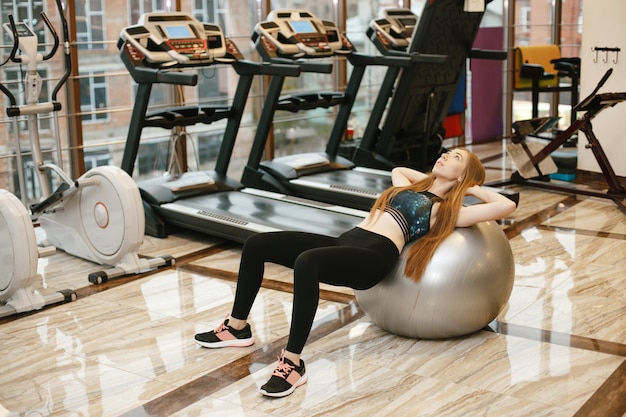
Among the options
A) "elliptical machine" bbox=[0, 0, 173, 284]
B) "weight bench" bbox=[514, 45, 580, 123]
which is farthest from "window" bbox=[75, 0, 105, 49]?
"weight bench" bbox=[514, 45, 580, 123]

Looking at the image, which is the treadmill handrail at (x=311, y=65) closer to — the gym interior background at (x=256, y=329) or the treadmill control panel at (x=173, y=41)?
the treadmill control panel at (x=173, y=41)

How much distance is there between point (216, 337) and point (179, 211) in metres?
1.94

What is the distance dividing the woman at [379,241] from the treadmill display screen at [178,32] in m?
2.37

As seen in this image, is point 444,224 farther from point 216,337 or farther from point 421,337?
point 216,337

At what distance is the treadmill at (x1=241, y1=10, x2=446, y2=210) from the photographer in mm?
6078

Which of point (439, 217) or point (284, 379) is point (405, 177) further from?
point (284, 379)

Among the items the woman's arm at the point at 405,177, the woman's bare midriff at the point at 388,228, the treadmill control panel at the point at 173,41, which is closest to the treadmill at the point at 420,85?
the treadmill control panel at the point at 173,41

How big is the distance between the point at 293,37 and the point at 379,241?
2975mm

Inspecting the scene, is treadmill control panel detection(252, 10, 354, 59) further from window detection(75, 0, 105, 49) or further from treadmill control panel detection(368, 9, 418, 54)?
window detection(75, 0, 105, 49)

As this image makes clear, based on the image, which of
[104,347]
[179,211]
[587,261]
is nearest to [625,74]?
[587,261]

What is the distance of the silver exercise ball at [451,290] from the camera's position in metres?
3.50

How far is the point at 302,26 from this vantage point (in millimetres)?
6277

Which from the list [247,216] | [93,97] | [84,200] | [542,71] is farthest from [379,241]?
[542,71]

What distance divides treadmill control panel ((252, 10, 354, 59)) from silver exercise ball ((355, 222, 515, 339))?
9.26ft
